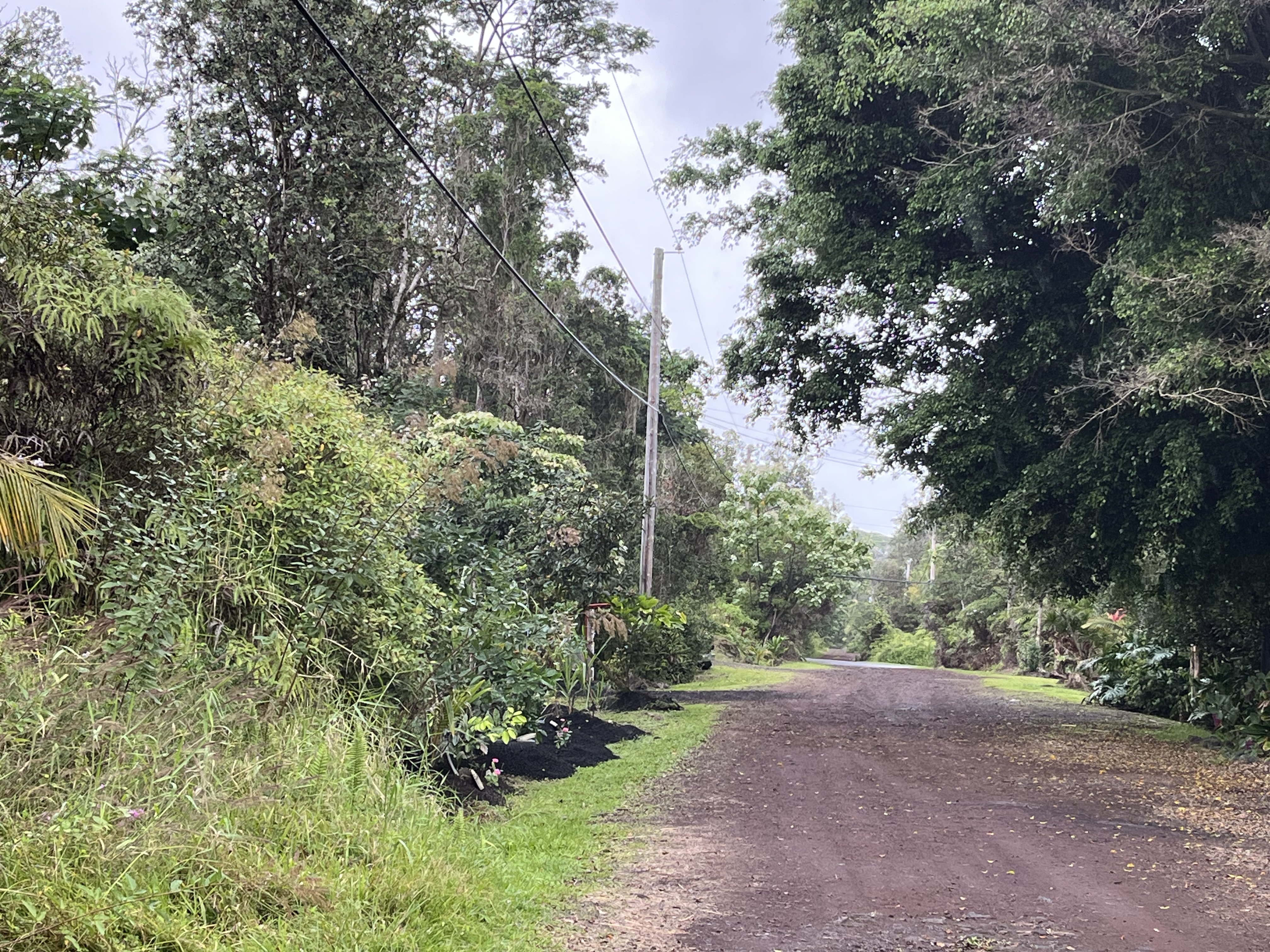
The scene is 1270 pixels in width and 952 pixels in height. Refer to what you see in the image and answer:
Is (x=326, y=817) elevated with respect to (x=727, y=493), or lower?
lower

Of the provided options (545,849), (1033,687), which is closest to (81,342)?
(545,849)

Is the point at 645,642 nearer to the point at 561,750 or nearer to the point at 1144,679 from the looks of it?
the point at 561,750

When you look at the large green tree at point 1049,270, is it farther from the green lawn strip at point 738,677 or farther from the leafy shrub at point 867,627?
the leafy shrub at point 867,627

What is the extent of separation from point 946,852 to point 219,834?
4717 millimetres

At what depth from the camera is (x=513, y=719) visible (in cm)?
792

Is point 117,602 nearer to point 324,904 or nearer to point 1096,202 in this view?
point 324,904

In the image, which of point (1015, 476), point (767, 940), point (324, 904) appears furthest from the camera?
point (1015, 476)

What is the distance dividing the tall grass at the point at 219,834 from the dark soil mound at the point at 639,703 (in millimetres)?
9767

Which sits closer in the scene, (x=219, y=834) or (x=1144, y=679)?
(x=219, y=834)

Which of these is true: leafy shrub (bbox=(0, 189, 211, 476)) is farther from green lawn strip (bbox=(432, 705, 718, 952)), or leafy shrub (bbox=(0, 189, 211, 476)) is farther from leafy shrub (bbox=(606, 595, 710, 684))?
leafy shrub (bbox=(606, 595, 710, 684))

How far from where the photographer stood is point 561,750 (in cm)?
1033

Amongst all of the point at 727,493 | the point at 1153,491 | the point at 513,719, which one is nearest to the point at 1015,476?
the point at 1153,491

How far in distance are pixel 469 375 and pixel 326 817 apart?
23966 millimetres

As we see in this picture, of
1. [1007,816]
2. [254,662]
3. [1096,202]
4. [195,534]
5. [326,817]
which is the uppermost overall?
[1096,202]
